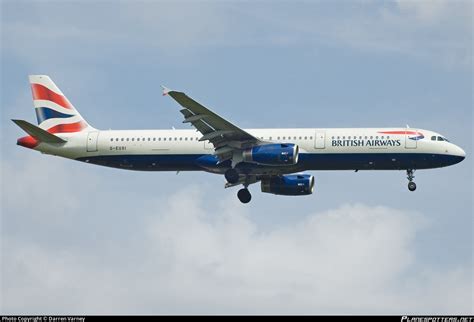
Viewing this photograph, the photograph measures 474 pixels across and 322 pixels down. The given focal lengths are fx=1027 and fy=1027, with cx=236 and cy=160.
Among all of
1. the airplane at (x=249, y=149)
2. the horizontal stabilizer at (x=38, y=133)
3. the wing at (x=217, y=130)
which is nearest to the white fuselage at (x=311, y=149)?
the airplane at (x=249, y=149)

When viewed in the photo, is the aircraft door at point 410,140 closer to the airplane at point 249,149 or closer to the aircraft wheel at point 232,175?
the airplane at point 249,149

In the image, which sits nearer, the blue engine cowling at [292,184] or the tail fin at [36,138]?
the tail fin at [36,138]

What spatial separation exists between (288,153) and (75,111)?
18097 millimetres

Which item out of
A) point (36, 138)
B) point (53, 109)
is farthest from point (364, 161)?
point (53, 109)

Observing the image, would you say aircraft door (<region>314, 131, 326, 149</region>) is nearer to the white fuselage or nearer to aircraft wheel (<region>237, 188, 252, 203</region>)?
the white fuselage

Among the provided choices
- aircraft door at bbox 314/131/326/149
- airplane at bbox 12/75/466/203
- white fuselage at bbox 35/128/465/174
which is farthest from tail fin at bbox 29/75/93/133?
aircraft door at bbox 314/131/326/149

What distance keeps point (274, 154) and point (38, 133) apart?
16887mm

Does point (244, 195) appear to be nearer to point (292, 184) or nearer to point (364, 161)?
point (292, 184)

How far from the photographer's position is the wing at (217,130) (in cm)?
6448

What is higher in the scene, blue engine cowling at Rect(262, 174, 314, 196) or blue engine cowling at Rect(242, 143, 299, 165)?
blue engine cowling at Rect(262, 174, 314, 196)

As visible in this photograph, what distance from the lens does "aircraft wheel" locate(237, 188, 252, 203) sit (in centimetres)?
7194

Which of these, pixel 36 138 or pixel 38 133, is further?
pixel 36 138

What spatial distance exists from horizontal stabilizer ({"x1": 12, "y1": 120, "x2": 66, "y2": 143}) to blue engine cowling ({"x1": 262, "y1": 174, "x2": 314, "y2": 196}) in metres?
14.9

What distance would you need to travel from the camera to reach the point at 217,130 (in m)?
66.6
